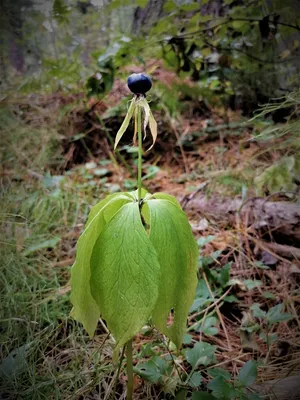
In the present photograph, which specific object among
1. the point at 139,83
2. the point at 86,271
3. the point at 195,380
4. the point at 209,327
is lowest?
the point at 209,327

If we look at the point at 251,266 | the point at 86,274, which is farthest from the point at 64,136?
the point at 86,274

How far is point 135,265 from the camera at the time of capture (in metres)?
0.66

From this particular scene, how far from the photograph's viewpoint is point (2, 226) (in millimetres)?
1481

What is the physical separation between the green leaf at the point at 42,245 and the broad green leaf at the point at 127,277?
0.91 m

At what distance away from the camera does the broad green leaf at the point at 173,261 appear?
2.34 feet

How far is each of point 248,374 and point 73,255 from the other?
1.00m

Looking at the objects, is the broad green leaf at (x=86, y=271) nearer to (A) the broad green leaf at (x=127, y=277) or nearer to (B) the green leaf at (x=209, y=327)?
(A) the broad green leaf at (x=127, y=277)

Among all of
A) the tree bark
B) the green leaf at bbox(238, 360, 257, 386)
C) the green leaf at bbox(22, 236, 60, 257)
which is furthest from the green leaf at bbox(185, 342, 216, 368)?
the green leaf at bbox(22, 236, 60, 257)

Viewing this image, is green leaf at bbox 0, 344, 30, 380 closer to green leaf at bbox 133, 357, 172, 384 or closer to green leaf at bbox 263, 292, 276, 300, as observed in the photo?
green leaf at bbox 133, 357, 172, 384

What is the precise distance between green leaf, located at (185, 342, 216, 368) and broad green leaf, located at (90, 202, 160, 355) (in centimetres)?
41

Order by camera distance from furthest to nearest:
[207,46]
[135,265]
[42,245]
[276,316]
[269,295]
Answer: [207,46]
[42,245]
[269,295]
[276,316]
[135,265]

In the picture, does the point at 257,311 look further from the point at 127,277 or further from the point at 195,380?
the point at 127,277

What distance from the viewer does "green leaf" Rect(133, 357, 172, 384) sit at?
0.92m

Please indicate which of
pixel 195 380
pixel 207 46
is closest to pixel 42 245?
pixel 195 380
